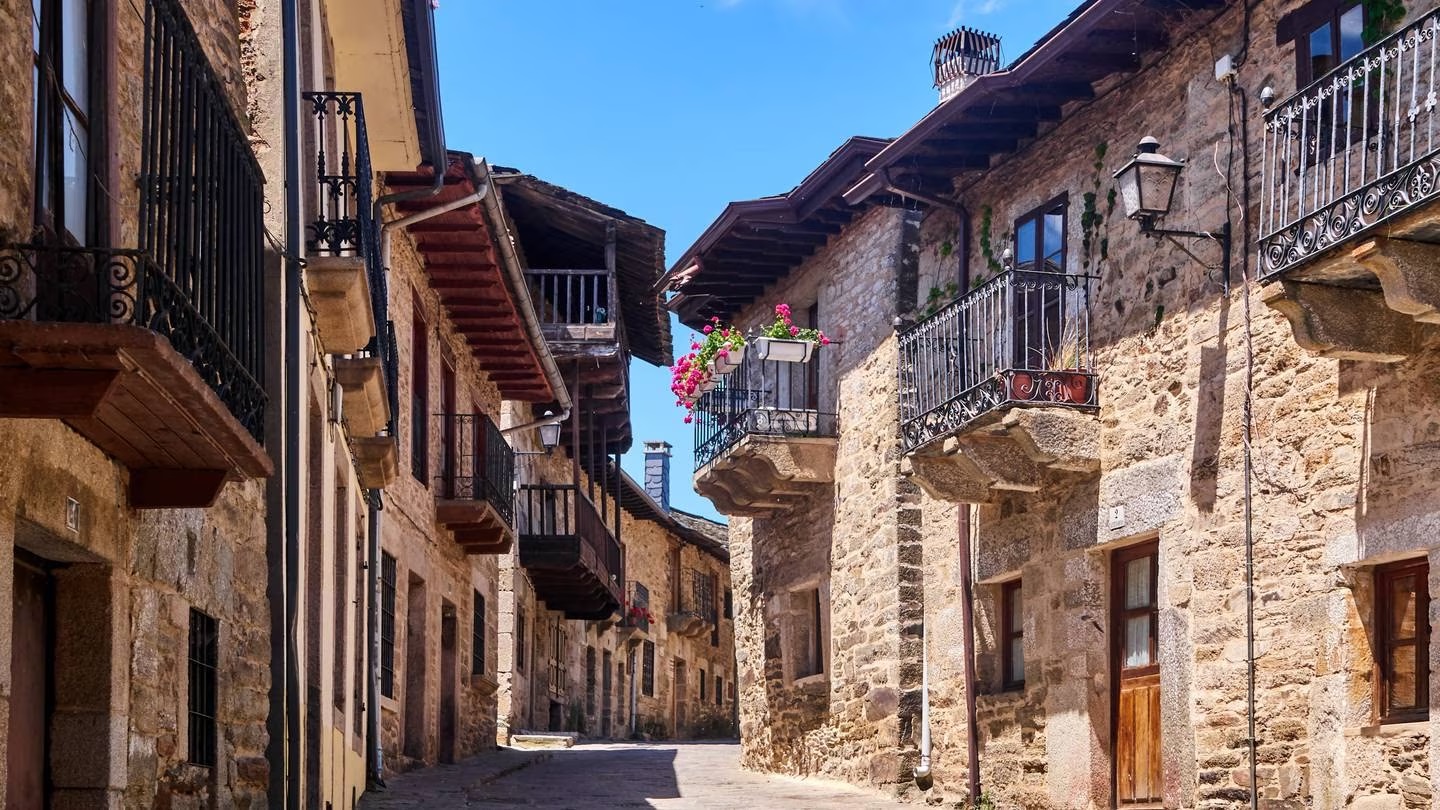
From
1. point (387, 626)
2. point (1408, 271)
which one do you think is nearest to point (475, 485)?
point (387, 626)

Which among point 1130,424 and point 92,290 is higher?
point 1130,424

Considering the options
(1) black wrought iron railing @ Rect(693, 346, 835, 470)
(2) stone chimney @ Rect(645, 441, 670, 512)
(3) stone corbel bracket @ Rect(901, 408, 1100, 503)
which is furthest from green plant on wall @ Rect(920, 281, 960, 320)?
(2) stone chimney @ Rect(645, 441, 670, 512)

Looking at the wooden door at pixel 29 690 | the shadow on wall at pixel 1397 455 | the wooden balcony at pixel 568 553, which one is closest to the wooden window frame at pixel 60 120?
the wooden door at pixel 29 690

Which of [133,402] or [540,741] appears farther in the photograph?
[540,741]

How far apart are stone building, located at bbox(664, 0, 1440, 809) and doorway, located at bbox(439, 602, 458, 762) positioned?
11.6 ft

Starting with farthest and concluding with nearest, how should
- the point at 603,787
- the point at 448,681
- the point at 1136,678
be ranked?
1. the point at 448,681
2. the point at 603,787
3. the point at 1136,678

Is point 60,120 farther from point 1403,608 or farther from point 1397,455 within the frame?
point 1403,608

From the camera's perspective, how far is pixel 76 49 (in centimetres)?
541

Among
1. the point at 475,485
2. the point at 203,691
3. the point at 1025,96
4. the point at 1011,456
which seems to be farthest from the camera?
the point at 475,485

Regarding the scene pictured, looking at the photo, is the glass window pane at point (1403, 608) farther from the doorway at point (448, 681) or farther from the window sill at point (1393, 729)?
the doorway at point (448, 681)

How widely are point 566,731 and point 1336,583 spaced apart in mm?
20508

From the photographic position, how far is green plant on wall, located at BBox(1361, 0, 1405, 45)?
9.67 meters

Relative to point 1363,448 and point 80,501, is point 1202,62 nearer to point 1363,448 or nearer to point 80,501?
point 1363,448

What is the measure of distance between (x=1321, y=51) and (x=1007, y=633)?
523cm
